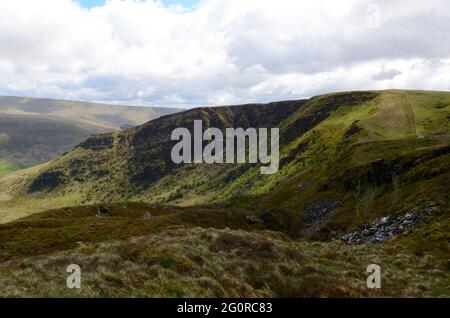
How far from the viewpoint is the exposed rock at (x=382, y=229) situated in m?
65.7

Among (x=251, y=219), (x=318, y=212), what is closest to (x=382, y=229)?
(x=251, y=219)

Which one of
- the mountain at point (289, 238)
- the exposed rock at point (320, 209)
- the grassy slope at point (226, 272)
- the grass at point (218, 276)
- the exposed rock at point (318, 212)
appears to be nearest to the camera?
the grass at point (218, 276)

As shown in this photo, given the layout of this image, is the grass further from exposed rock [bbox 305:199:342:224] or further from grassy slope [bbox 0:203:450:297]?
exposed rock [bbox 305:199:342:224]

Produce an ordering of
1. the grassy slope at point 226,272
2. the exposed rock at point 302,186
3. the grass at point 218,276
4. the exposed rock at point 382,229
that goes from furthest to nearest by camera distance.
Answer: the exposed rock at point 302,186 → the exposed rock at point 382,229 → the grassy slope at point 226,272 → the grass at point 218,276

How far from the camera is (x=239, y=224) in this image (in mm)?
92500

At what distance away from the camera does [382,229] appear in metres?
70.8

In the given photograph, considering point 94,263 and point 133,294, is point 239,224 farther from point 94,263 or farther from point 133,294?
point 133,294

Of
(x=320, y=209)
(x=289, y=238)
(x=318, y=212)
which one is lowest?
(x=318, y=212)

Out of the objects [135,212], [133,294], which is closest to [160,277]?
[133,294]

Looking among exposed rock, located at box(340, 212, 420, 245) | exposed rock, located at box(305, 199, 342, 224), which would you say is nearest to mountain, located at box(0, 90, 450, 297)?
exposed rock, located at box(340, 212, 420, 245)

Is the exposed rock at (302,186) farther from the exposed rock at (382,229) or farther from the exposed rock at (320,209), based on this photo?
the exposed rock at (382,229)

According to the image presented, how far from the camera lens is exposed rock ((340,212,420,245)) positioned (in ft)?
216

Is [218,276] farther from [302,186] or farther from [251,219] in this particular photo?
[302,186]

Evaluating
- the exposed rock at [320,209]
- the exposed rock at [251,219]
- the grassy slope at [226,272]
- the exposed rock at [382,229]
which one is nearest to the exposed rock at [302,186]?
the exposed rock at [320,209]
